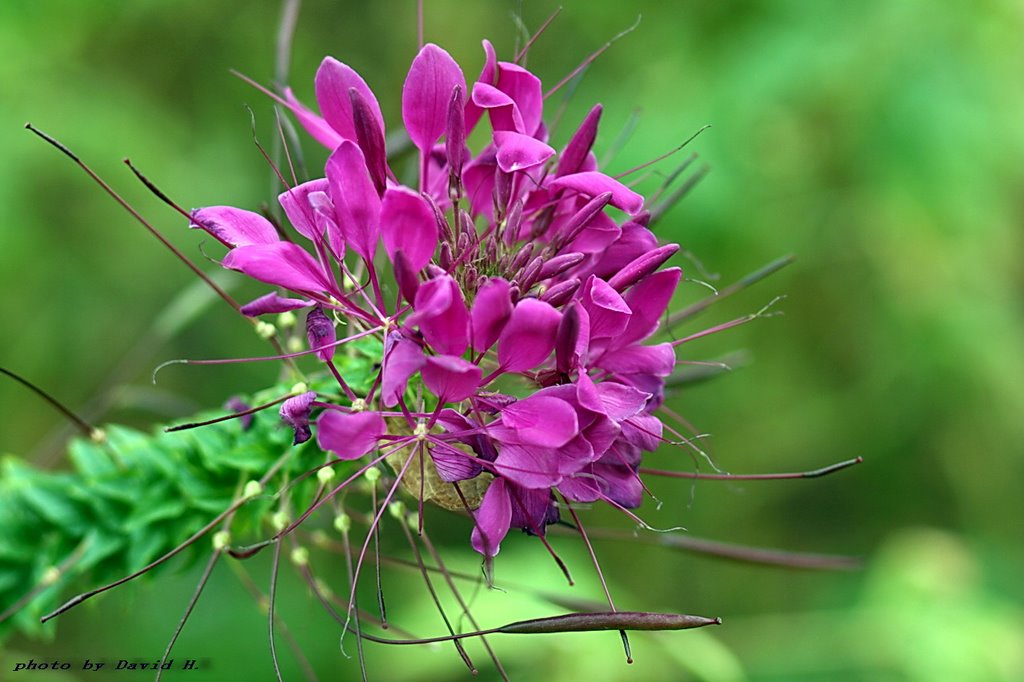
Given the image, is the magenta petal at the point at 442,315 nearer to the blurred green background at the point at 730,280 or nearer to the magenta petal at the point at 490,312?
the magenta petal at the point at 490,312

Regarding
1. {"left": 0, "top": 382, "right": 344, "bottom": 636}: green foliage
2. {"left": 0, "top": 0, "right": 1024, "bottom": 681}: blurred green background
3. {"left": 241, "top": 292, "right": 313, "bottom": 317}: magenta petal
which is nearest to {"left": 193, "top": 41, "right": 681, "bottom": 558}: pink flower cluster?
{"left": 241, "top": 292, "right": 313, "bottom": 317}: magenta petal

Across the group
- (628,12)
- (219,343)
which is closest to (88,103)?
(219,343)

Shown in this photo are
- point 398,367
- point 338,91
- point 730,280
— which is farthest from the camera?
point 730,280

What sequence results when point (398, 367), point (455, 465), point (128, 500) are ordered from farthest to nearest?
point (128, 500)
point (455, 465)
point (398, 367)

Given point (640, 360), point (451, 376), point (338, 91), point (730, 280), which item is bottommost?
point (730, 280)

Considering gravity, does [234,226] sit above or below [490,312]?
above

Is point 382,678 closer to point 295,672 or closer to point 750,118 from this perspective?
point 295,672

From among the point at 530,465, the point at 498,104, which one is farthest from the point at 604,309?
the point at 498,104

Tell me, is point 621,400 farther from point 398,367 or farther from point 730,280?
point 730,280
